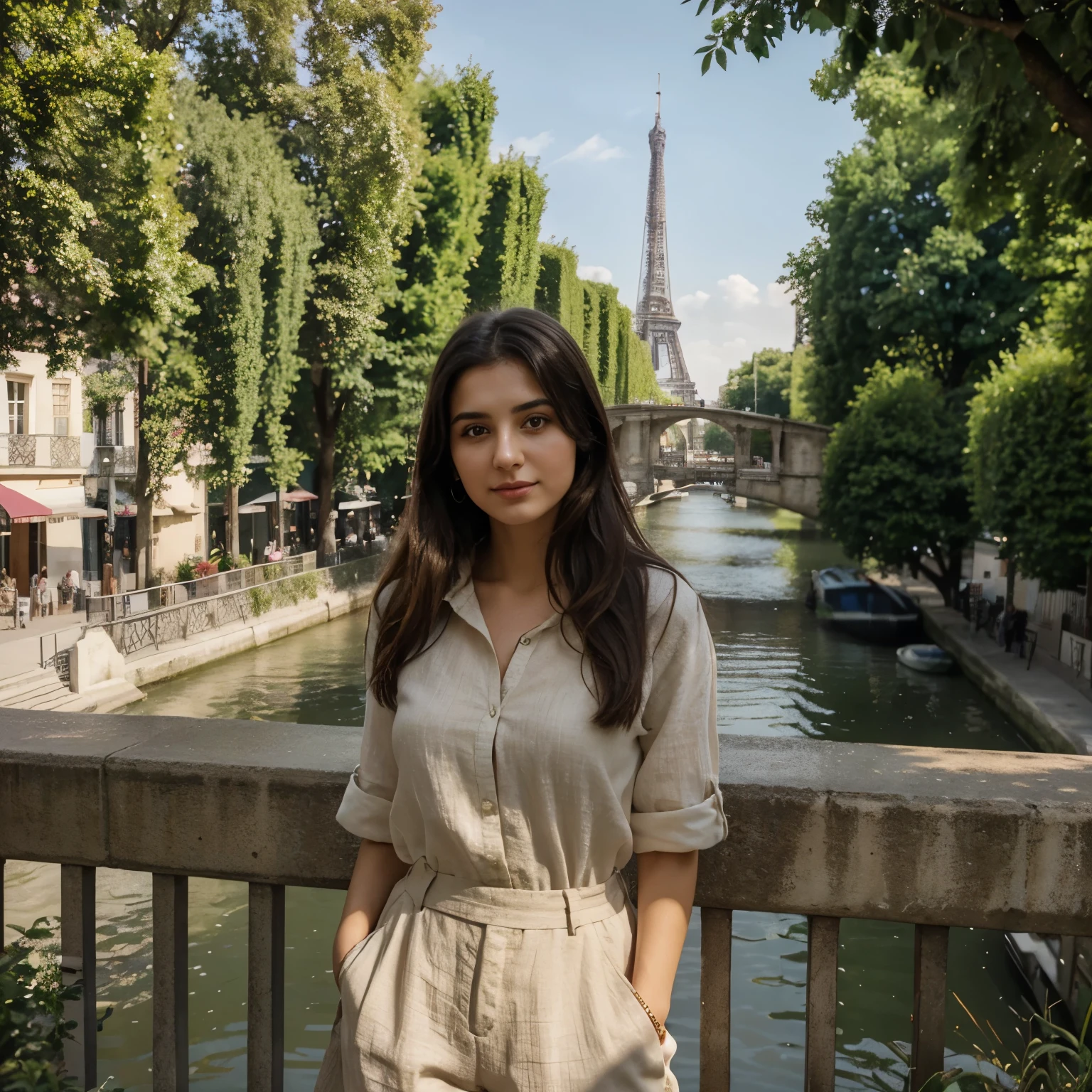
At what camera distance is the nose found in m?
1.76

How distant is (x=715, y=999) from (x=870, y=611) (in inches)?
1000

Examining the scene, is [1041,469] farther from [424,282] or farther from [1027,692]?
[424,282]

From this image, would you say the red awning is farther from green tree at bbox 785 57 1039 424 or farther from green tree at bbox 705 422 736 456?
green tree at bbox 705 422 736 456

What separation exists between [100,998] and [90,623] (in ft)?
33.2

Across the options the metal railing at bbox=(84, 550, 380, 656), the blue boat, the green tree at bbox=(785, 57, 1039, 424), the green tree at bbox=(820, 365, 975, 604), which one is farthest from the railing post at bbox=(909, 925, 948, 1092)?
the green tree at bbox=(785, 57, 1039, 424)

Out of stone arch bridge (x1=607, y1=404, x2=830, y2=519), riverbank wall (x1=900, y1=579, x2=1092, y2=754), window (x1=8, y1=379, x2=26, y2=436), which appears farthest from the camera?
stone arch bridge (x1=607, y1=404, x2=830, y2=519)

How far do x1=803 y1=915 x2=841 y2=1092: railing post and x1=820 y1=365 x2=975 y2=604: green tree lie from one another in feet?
79.0

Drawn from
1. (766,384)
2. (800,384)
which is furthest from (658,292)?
(800,384)

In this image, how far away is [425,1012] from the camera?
5.52ft

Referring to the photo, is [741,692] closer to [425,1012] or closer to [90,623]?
[90,623]

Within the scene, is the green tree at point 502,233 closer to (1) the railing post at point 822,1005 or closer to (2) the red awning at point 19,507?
(2) the red awning at point 19,507

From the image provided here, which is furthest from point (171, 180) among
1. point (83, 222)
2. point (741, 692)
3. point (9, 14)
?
point (741, 692)

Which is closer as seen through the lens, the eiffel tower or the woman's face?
the woman's face

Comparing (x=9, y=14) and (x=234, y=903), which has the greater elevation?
(x=9, y=14)
